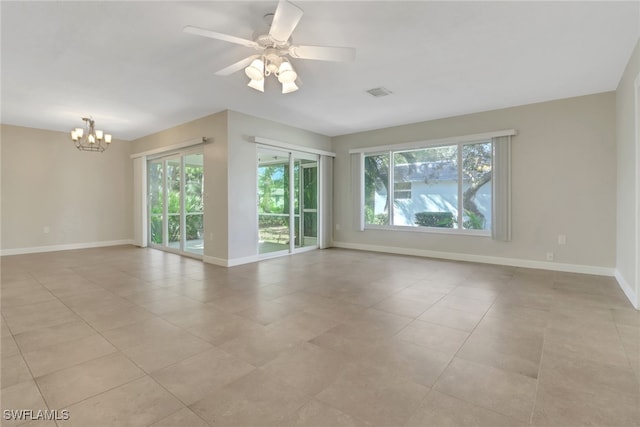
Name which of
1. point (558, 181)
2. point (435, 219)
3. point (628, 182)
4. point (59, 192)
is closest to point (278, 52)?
point (628, 182)

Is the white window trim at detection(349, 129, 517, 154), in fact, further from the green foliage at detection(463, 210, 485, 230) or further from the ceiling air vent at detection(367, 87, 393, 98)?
the ceiling air vent at detection(367, 87, 393, 98)

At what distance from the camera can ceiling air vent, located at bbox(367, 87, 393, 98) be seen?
13.8 ft

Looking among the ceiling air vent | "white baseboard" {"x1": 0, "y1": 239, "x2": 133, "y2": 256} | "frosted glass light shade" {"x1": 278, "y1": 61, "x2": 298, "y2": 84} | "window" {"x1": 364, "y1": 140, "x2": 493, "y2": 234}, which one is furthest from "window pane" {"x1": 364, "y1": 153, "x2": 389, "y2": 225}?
"white baseboard" {"x1": 0, "y1": 239, "x2": 133, "y2": 256}

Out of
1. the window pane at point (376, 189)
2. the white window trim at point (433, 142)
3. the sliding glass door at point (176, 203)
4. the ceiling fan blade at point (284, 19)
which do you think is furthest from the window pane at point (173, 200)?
the ceiling fan blade at point (284, 19)

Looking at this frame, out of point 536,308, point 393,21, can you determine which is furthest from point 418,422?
point 393,21

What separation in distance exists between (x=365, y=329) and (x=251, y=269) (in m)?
2.78

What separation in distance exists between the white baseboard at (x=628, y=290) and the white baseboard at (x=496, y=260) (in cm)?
30

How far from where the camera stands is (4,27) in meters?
2.65

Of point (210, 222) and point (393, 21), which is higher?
point (393, 21)

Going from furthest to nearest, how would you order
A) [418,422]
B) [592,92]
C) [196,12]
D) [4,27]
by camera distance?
[592,92]
[4,27]
[196,12]
[418,422]

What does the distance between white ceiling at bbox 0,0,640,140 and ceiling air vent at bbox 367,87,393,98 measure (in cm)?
10

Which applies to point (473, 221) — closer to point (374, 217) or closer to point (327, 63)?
point (374, 217)

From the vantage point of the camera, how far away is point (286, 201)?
252 inches

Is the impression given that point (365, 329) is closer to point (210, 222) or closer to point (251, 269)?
point (251, 269)
